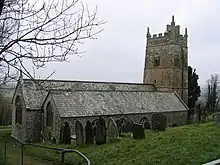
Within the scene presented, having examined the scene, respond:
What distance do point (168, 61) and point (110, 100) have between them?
1400 centimetres

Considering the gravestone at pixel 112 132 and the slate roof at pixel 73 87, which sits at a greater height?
the slate roof at pixel 73 87

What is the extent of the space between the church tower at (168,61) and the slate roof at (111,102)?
4135 mm

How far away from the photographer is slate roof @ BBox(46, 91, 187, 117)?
24.7 metres

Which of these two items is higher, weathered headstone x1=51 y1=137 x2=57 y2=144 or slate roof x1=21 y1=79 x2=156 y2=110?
slate roof x1=21 y1=79 x2=156 y2=110

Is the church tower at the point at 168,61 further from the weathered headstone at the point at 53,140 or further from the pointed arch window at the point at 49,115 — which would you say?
the weathered headstone at the point at 53,140

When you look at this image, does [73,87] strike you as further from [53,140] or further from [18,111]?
[53,140]

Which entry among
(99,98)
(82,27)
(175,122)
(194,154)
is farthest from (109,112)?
(82,27)

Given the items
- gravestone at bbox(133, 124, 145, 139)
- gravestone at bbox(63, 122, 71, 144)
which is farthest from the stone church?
gravestone at bbox(133, 124, 145, 139)

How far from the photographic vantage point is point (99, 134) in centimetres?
1730

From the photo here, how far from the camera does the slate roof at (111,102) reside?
24672 millimetres

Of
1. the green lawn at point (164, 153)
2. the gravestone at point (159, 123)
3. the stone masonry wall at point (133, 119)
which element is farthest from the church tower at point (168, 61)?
the green lawn at point (164, 153)

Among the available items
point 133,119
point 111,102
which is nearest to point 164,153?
point 133,119

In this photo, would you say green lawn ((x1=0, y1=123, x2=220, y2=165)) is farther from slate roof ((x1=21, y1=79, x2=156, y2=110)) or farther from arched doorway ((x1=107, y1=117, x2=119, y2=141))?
→ slate roof ((x1=21, y1=79, x2=156, y2=110))

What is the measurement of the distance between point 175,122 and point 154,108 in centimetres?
328
